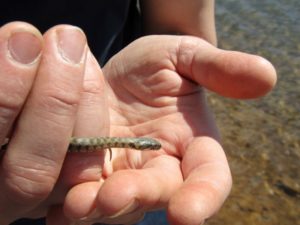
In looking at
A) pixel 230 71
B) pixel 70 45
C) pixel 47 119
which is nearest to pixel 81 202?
pixel 47 119

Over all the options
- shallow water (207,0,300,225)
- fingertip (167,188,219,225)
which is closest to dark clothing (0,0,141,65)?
fingertip (167,188,219,225)

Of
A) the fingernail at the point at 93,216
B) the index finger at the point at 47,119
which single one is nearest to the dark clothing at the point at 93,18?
the index finger at the point at 47,119

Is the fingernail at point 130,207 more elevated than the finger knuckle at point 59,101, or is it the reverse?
the finger knuckle at point 59,101

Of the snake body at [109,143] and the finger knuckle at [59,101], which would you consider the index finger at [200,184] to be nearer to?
the snake body at [109,143]

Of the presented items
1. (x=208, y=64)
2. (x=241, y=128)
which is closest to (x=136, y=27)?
(x=208, y=64)

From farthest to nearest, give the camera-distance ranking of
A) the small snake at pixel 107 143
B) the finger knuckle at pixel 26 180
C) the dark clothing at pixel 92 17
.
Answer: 1. the dark clothing at pixel 92 17
2. the small snake at pixel 107 143
3. the finger knuckle at pixel 26 180

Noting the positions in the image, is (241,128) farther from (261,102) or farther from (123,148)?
(123,148)

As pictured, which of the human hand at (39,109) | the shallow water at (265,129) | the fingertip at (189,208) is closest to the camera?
the fingertip at (189,208)
